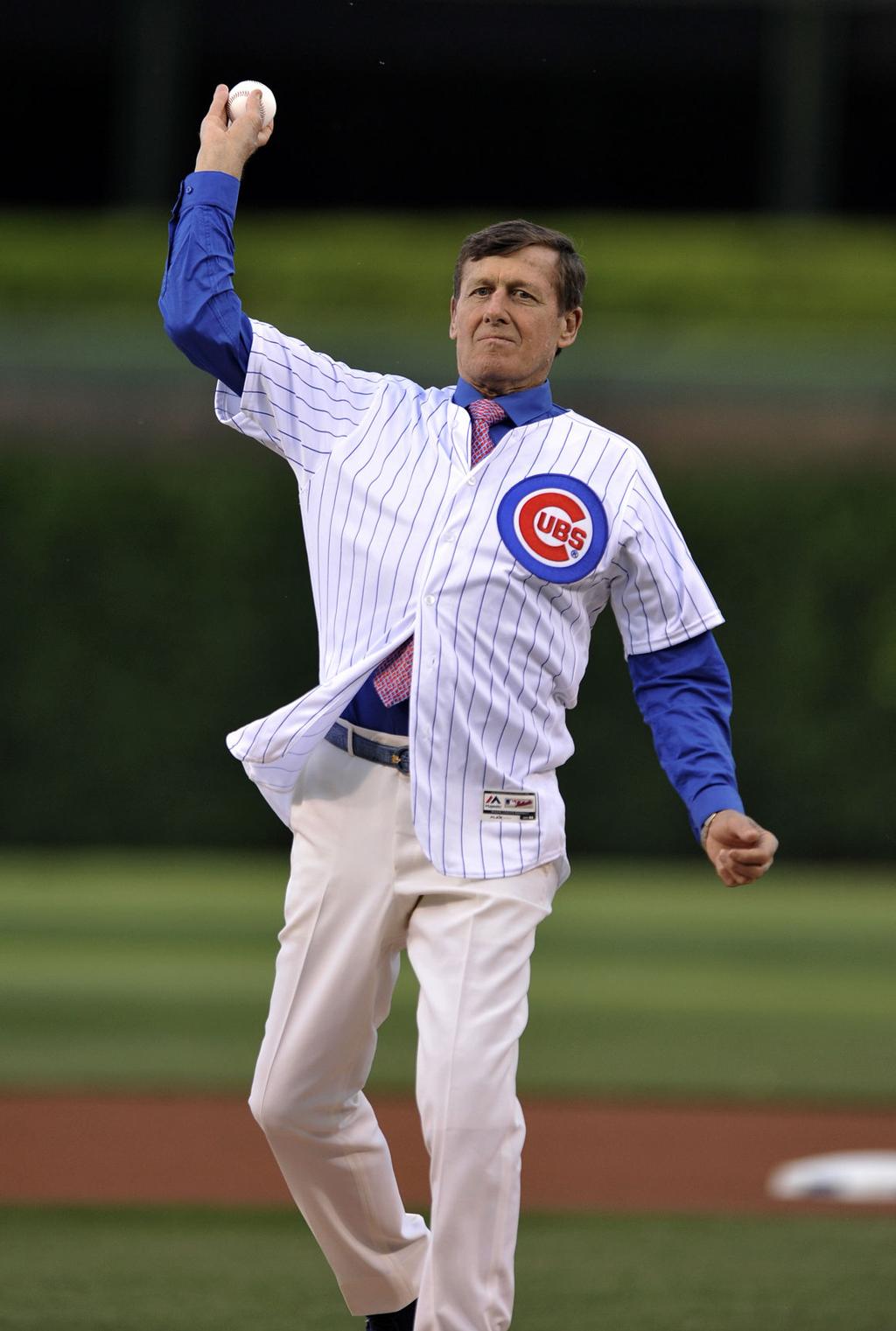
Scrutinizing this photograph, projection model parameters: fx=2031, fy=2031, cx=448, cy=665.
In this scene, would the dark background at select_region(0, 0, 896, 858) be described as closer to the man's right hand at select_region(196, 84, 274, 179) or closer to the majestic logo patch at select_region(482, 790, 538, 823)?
the man's right hand at select_region(196, 84, 274, 179)

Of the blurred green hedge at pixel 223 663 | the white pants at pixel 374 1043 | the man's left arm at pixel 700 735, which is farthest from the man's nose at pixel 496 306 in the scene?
the blurred green hedge at pixel 223 663

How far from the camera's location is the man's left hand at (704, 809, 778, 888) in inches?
140

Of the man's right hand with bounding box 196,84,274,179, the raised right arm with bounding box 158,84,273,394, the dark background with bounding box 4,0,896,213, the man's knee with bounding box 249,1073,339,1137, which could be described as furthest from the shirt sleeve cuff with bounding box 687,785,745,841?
the dark background with bounding box 4,0,896,213

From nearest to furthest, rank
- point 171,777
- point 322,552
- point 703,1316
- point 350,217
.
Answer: point 322,552 < point 703,1316 < point 171,777 < point 350,217

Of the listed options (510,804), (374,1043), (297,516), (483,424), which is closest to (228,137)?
(483,424)

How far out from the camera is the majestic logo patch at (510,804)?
144 inches

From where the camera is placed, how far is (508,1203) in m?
3.55

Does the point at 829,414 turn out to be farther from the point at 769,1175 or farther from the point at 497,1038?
the point at 497,1038

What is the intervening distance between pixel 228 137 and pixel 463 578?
100 cm

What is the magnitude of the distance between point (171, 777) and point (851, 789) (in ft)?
15.2

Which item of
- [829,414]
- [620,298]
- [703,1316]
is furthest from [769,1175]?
[620,298]

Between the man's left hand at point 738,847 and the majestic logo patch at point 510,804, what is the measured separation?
0.32 m

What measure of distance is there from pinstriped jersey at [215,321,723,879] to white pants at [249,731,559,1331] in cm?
9

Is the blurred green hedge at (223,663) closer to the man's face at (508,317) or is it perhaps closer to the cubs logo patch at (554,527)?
the man's face at (508,317)
